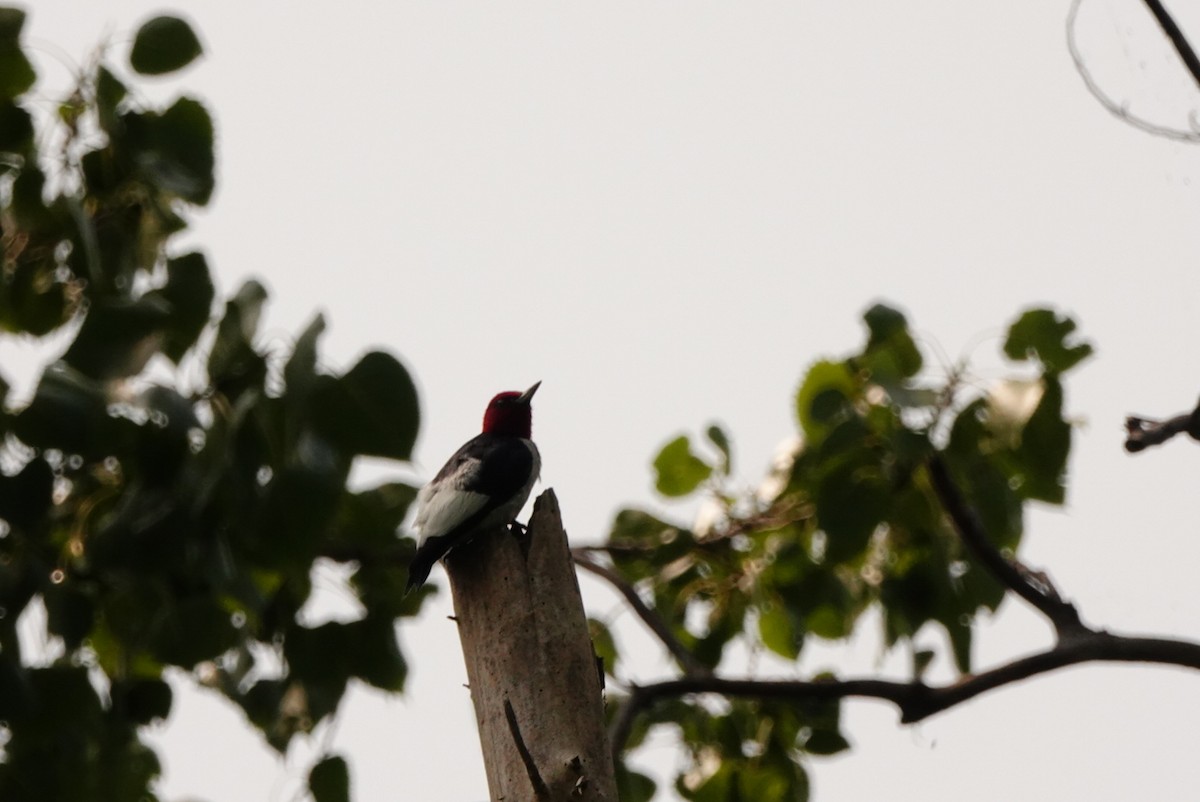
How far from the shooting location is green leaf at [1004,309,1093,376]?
9.84 feet

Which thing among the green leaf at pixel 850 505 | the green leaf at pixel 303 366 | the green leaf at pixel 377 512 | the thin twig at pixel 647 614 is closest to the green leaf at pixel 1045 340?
the green leaf at pixel 850 505

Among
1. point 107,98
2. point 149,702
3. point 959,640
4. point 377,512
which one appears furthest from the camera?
point 959,640

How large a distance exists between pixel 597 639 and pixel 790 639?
58cm

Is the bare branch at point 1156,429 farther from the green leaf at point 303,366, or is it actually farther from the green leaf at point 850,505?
the green leaf at point 303,366

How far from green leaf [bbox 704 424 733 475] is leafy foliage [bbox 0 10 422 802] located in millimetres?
1150

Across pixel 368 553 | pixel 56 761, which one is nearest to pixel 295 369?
pixel 368 553

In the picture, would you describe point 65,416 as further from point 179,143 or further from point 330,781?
point 330,781

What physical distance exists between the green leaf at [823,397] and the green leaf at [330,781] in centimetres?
134

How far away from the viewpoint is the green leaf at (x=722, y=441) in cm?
369

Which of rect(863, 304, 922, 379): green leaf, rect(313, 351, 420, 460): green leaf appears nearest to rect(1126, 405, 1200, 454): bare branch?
rect(863, 304, 922, 379): green leaf

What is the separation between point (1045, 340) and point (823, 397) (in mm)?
528

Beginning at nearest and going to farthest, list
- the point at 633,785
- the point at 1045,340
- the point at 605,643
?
the point at 1045,340 < the point at 633,785 < the point at 605,643

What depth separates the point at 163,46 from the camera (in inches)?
97.7

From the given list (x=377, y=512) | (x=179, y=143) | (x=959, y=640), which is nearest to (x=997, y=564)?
(x=959, y=640)
